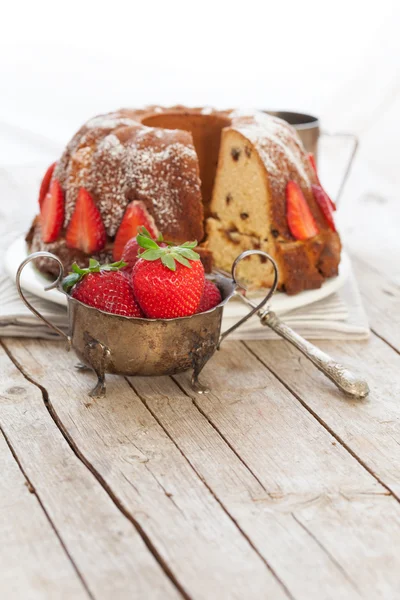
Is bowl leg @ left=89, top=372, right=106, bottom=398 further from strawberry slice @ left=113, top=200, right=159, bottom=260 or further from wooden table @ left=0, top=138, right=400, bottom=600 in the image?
strawberry slice @ left=113, top=200, right=159, bottom=260

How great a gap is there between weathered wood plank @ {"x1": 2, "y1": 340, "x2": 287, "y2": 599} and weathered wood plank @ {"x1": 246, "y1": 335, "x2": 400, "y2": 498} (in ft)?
1.07

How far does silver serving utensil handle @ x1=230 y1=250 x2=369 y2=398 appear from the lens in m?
1.81

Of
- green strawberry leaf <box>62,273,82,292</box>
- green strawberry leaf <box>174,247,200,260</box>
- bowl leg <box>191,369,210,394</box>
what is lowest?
bowl leg <box>191,369,210,394</box>

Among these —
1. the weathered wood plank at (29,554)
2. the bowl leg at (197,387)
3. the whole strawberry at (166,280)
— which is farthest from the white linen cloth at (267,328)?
the weathered wood plank at (29,554)

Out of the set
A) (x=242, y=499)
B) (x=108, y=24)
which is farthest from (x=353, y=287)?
(x=108, y=24)

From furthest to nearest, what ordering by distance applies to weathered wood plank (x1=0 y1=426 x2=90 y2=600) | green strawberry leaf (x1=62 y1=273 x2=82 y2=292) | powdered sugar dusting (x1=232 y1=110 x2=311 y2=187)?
powdered sugar dusting (x1=232 y1=110 x2=311 y2=187) → green strawberry leaf (x1=62 y1=273 x2=82 y2=292) → weathered wood plank (x1=0 y1=426 x2=90 y2=600)

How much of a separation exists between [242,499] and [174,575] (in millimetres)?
228

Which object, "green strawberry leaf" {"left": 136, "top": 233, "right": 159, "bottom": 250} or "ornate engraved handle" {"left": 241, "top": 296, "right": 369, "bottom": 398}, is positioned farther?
"ornate engraved handle" {"left": 241, "top": 296, "right": 369, "bottom": 398}

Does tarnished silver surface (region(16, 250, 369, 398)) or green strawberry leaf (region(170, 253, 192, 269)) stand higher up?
green strawberry leaf (region(170, 253, 192, 269))

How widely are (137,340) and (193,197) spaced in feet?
1.86

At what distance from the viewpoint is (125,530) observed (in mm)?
1363

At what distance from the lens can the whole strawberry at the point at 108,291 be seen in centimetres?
167

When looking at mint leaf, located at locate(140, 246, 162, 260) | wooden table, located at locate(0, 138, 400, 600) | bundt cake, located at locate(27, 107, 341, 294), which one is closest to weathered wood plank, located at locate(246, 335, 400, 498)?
wooden table, located at locate(0, 138, 400, 600)

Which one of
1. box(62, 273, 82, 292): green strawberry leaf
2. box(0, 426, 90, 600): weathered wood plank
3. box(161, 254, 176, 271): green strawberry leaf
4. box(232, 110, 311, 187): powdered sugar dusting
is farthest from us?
box(232, 110, 311, 187): powdered sugar dusting
